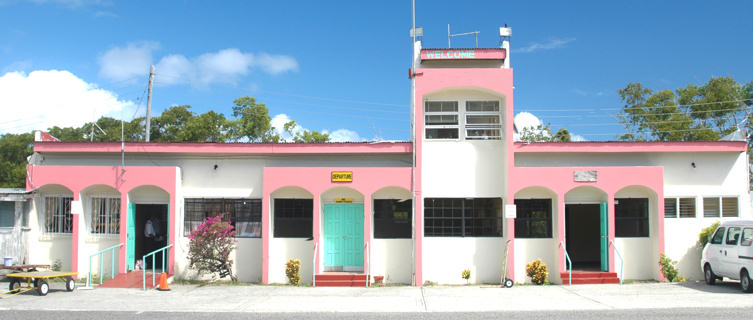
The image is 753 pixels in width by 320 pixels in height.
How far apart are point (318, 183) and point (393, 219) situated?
92.5 inches

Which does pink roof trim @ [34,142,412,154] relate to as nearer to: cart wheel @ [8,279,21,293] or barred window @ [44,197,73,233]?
barred window @ [44,197,73,233]

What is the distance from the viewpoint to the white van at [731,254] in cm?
1260

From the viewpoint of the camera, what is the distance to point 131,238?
15375 millimetres

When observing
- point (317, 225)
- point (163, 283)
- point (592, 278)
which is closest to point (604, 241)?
point (592, 278)

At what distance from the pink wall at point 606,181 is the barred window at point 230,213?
7406 millimetres

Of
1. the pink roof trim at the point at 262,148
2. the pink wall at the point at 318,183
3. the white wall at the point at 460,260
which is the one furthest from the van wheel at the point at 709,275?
the pink roof trim at the point at 262,148

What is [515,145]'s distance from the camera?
49.2ft

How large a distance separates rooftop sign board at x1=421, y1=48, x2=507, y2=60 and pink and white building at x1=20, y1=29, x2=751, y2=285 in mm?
40

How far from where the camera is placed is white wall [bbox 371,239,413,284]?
15.0m

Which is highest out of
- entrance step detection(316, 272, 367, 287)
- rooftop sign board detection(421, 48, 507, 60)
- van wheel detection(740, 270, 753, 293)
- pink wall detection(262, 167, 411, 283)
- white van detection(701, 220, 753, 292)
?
rooftop sign board detection(421, 48, 507, 60)

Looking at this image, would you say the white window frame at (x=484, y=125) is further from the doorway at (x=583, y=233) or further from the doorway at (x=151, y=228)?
the doorway at (x=151, y=228)

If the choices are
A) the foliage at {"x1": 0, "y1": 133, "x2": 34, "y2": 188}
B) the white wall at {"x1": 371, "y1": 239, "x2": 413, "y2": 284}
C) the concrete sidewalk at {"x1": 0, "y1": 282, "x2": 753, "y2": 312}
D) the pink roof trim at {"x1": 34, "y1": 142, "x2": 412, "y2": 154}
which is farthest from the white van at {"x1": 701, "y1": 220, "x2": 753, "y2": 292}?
the foliage at {"x1": 0, "y1": 133, "x2": 34, "y2": 188}

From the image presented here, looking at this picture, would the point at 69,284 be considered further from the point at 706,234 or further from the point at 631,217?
the point at 706,234

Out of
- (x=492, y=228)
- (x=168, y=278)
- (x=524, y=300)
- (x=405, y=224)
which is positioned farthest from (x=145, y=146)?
(x=524, y=300)
